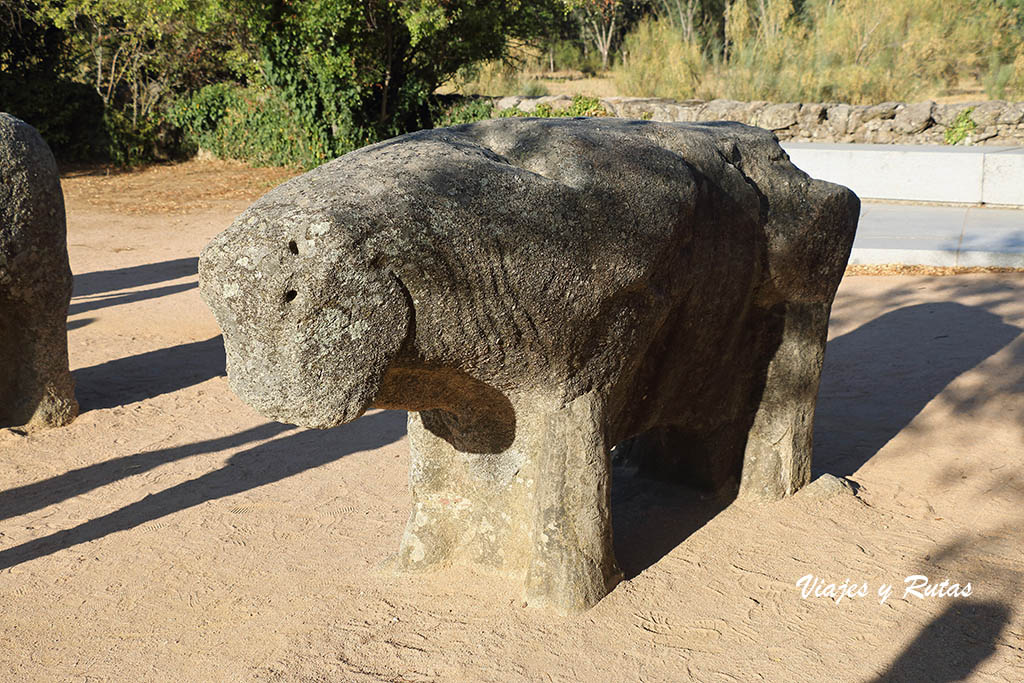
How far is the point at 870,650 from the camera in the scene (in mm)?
3324

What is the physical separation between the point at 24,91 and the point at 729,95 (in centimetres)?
1194

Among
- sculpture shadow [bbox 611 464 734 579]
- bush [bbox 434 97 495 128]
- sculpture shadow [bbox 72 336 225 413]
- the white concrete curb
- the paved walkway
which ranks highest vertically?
bush [bbox 434 97 495 128]

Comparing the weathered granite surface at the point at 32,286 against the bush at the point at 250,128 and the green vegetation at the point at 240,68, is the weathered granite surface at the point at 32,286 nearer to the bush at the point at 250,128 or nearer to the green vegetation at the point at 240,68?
the green vegetation at the point at 240,68

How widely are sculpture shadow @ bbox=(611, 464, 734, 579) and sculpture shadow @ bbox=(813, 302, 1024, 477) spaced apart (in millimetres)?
776

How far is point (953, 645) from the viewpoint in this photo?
11.0 feet

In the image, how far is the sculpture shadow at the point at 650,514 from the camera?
13.1 ft

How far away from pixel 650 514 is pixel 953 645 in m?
1.39

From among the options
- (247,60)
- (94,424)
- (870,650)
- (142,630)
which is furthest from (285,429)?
(247,60)

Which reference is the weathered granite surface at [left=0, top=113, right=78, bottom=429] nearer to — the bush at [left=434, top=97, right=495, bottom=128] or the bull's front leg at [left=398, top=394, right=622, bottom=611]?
the bull's front leg at [left=398, top=394, right=622, bottom=611]

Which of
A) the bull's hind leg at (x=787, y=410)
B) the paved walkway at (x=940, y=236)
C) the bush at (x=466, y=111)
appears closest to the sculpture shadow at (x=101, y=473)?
the bull's hind leg at (x=787, y=410)

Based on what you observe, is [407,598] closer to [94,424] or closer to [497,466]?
[497,466]

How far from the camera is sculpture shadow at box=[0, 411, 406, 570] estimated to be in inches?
177

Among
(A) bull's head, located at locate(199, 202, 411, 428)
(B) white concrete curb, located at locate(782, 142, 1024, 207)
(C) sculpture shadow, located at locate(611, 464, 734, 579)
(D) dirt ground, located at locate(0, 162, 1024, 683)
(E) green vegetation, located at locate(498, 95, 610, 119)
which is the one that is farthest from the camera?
(E) green vegetation, located at locate(498, 95, 610, 119)

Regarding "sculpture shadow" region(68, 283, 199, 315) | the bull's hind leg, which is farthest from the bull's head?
"sculpture shadow" region(68, 283, 199, 315)
